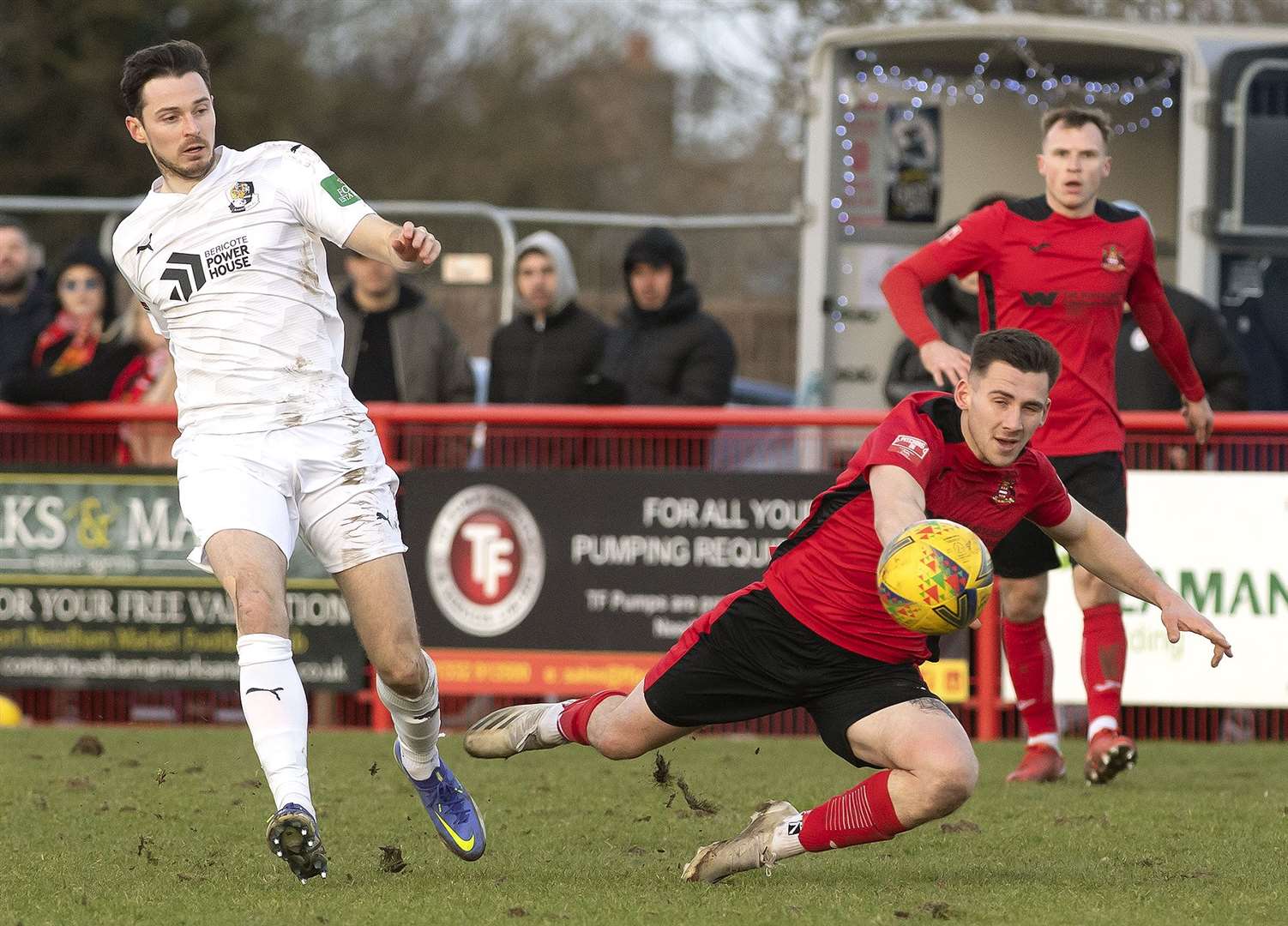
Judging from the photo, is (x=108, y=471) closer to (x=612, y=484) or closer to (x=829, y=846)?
(x=612, y=484)

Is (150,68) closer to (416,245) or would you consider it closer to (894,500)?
(416,245)

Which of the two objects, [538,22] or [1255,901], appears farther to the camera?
[538,22]

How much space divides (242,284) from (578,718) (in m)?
1.66

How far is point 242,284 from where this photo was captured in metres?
6.24

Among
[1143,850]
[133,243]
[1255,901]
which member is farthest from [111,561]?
[1255,901]

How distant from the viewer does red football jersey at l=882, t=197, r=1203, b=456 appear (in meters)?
8.03

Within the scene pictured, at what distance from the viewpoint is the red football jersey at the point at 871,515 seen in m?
5.87

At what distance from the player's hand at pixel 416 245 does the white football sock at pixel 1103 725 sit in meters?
3.68

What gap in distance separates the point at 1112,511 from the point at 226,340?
358 cm

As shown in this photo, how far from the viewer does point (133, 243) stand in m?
6.28

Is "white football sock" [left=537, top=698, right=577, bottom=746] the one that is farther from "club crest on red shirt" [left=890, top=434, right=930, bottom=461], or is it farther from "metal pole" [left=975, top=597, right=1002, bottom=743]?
"metal pole" [left=975, top=597, right=1002, bottom=743]

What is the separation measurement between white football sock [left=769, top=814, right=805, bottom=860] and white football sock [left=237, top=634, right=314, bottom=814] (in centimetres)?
130

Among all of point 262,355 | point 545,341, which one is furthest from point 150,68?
point 545,341

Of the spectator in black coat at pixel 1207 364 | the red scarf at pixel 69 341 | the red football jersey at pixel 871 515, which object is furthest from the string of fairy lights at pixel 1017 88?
the red football jersey at pixel 871 515
